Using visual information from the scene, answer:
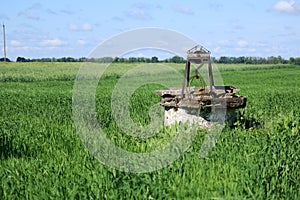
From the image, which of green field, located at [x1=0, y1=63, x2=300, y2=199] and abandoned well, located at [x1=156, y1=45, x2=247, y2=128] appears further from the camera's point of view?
abandoned well, located at [x1=156, y1=45, x2=247, y2=128]

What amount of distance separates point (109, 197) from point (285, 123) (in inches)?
185

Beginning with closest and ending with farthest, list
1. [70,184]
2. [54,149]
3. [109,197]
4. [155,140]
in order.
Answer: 1. [109,197]
2. [70,184]
3. [54,149]
4. [155,140]

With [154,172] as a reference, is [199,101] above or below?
above

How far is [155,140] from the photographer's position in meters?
8.43

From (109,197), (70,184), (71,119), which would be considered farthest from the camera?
(71,119)

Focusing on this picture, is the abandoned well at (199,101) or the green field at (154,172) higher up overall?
the abandoned well at (199,101)

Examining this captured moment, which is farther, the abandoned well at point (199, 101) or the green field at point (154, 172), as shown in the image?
the abandoned well at point (199, 101)

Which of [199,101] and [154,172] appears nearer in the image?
[154,172]

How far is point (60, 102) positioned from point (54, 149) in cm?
730

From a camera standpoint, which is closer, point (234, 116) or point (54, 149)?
point (54, 149)

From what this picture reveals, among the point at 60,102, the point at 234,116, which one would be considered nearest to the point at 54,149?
the point at 234,116

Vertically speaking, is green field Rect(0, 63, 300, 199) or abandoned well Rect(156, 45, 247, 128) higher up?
abandoned well Rect(156, 45, 247, 128)

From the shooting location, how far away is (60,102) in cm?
1467

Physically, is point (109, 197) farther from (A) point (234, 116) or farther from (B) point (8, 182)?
(A) point (234, 116)
